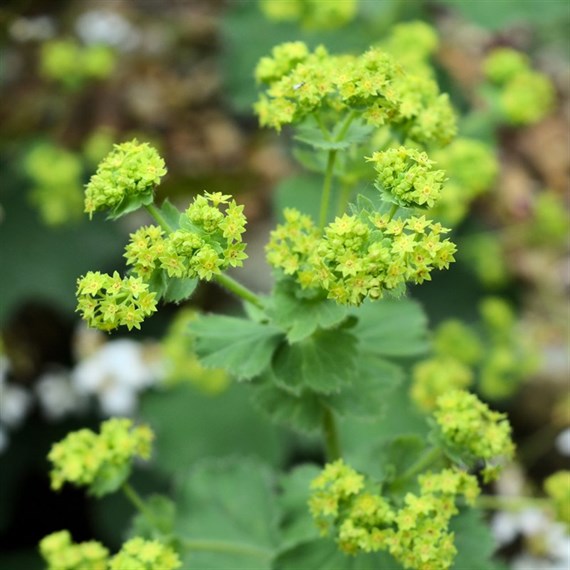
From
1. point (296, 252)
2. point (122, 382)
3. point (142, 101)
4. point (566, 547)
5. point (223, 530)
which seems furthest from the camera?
point (142, 101)

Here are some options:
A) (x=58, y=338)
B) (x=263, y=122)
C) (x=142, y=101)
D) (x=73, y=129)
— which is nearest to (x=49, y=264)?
(x=58, y=338)

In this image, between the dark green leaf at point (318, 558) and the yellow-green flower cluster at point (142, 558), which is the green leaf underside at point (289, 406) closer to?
the dark green leaf at point (318, 558)

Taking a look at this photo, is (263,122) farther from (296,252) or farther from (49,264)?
(49,264)

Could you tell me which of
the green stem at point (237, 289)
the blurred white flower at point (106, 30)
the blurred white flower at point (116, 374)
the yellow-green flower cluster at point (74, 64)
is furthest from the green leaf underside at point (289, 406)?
the blurred white flower at point (106, 30)

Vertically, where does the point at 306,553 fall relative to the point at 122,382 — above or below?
below

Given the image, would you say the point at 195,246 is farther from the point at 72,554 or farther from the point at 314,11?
the point at 314,11

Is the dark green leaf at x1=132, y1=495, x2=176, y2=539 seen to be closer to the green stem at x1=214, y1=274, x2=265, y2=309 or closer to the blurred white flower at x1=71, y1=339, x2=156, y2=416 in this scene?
the green stem at x1=214, y1=274, x2=265, y2=309

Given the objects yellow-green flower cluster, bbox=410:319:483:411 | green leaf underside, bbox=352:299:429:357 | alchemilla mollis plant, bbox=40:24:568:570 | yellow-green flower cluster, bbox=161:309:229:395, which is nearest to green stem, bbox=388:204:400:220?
alchemilla mollis plant, bbox=40:24:568:570
